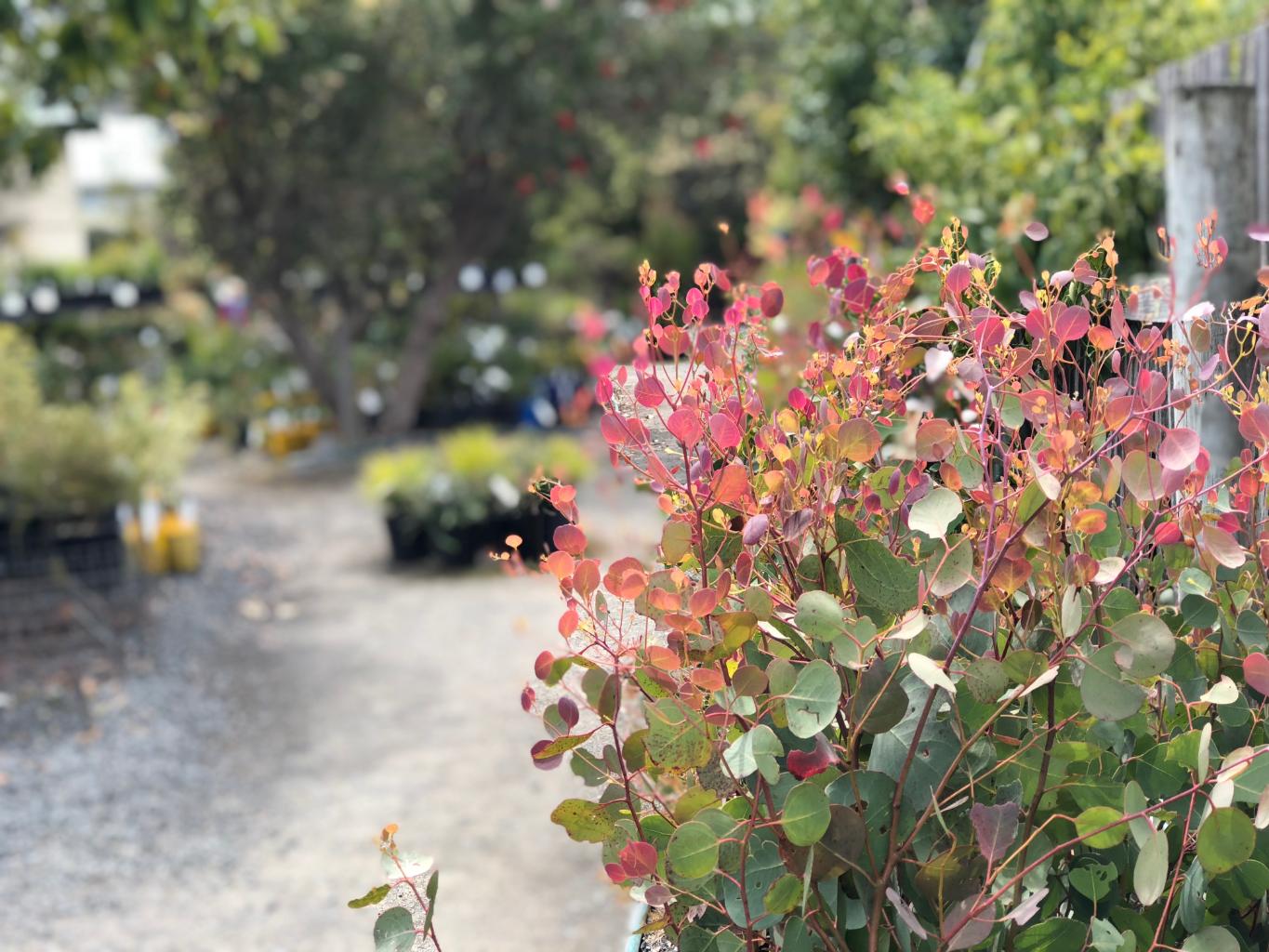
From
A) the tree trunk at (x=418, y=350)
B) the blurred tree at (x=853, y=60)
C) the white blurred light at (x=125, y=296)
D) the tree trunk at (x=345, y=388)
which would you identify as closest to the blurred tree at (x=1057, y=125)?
A: the blurred tree at (x=853, y=60)

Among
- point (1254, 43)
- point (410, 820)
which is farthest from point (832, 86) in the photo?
point (410, 820)

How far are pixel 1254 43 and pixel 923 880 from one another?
2.47 metres

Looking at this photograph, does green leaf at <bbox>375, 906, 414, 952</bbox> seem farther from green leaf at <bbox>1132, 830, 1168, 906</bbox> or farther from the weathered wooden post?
the weathered wooden post

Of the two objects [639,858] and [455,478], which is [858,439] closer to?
[639,858]

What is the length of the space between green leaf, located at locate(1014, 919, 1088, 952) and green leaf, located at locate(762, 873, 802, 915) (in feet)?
0.66

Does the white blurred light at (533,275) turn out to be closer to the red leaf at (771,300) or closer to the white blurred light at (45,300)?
the white blurred light at (45,300)

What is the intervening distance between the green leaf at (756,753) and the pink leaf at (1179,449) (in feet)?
1.33

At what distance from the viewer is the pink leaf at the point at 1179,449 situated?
3.44 feet

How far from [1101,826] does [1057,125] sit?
3164 millimetres

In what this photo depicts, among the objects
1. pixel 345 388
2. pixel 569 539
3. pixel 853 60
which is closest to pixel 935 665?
pixel 569 539

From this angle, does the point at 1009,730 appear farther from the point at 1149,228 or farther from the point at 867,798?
the point at 1149,228

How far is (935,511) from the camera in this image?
1.08 meters

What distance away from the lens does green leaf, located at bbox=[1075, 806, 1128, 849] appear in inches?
39.7

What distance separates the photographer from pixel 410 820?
145 inches
